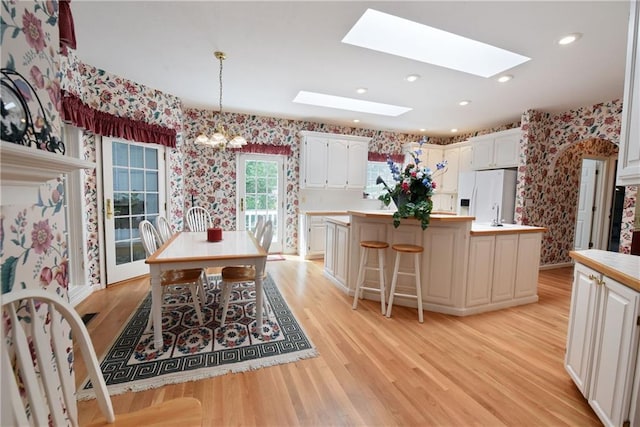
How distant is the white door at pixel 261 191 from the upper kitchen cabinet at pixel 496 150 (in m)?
3.60

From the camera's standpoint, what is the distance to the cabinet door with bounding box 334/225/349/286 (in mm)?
3361

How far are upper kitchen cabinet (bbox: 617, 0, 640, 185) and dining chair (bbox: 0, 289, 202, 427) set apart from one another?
2.26 meters

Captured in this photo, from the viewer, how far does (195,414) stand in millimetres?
940

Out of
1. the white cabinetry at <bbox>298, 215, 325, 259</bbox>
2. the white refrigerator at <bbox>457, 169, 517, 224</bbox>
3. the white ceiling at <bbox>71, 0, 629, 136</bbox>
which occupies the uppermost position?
the white ceiling at <bbox>71, 0, 629, 136</bbox>

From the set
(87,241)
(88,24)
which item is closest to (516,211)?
(88,24)

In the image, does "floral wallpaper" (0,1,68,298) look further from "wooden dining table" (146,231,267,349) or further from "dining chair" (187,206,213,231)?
"dining chair" (187,206,213,231)

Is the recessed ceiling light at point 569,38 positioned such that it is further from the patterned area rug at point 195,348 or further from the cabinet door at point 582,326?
the patterned area rug at point 195,348

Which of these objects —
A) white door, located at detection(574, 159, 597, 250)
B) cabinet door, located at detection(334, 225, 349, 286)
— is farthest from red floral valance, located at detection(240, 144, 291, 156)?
white door, located at detection(574, 159, 597, 250)

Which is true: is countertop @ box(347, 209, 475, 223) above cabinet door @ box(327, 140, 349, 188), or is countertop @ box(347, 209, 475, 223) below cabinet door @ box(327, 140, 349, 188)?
below

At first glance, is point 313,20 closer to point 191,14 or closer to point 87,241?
point 191,14

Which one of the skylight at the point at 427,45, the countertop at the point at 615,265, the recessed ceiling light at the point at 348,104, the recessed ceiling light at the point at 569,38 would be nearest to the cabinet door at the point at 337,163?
the recessed ceiling light at the point at 348,104

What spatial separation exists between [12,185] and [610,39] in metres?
3.78

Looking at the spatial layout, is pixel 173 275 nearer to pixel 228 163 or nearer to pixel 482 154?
pixel 228 163

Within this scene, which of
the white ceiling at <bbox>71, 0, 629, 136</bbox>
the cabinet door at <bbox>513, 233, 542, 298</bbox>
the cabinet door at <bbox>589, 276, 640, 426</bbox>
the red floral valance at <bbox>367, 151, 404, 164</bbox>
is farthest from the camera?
the red floral valance at <bbox>367, 151, 404, 164</bbox>
